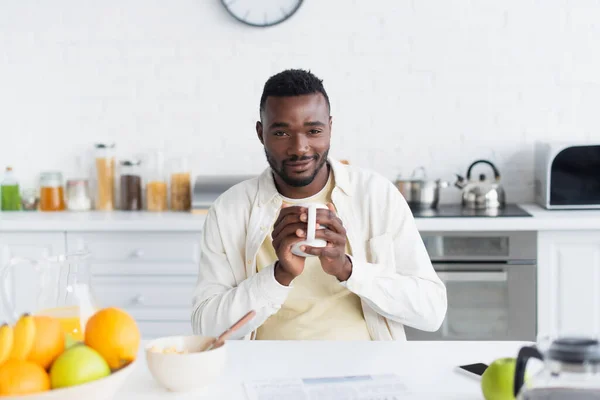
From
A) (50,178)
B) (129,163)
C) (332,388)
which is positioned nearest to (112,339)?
(332,388)

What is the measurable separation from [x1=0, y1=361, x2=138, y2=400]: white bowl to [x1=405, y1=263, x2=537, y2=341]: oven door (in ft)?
7.05

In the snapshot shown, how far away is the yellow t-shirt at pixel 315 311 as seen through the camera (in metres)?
1.93

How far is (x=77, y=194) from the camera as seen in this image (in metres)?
3.59

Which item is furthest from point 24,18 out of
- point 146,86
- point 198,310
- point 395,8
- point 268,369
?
point 268,369

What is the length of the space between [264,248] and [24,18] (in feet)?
7.68

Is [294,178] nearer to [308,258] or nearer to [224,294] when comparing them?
[308,258]

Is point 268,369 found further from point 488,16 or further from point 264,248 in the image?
point 488,16

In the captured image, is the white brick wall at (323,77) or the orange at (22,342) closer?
the orange at (22,342)

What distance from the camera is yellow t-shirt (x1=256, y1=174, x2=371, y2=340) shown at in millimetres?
1932

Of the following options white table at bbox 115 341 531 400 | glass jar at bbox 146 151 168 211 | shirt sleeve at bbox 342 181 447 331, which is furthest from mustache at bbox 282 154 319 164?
glass jar at bbox 146 151 168 211

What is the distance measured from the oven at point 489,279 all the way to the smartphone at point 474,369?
1.69 metres

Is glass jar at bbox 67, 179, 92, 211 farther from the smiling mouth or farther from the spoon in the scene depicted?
the spoon

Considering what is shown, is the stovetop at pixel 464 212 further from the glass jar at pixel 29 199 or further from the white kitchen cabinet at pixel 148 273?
the glass jar at pixel 29 199

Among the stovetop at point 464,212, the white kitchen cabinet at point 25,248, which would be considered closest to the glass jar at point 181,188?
the white kitchen cabinet at point 25,248
